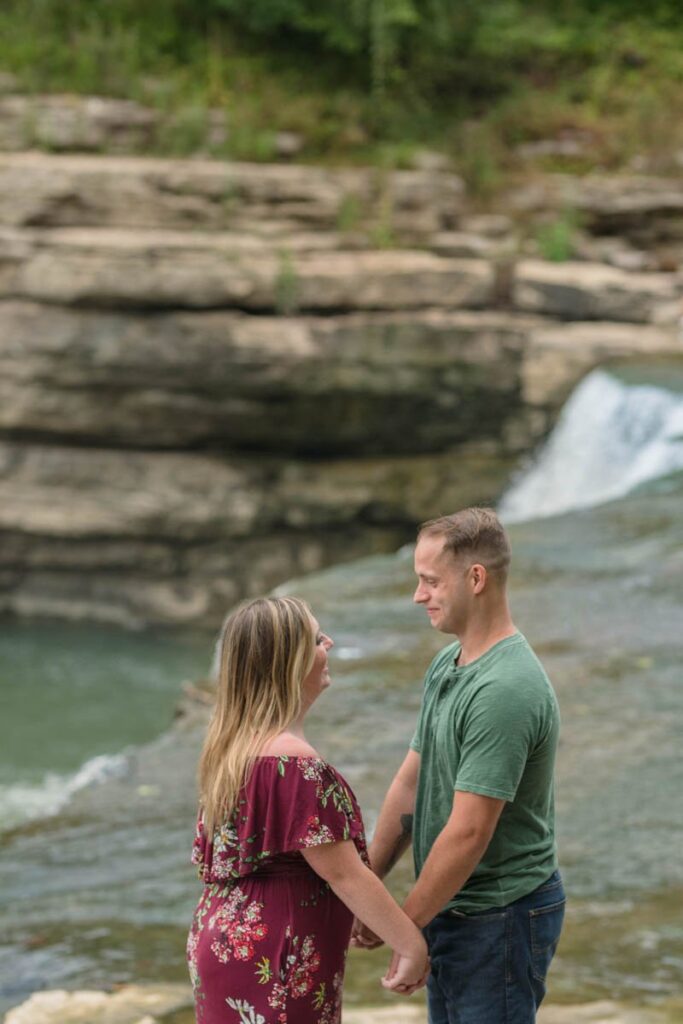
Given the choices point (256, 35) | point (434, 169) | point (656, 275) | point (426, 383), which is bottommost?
point (426, 383)

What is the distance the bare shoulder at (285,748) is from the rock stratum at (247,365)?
425 inches

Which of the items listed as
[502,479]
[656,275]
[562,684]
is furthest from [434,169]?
[562,684]

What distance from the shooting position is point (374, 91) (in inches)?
699

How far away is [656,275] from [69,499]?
23.4 ft

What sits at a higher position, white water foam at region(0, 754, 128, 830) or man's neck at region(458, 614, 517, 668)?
man's neck at region(458, 614, 517, 668)

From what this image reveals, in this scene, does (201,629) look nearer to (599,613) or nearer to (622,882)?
(599,613)

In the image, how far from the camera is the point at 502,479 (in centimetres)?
1427

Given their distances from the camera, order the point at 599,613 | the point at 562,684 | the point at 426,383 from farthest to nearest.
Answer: the point at 426,383 → the point at 599,613 → the point at 562,684

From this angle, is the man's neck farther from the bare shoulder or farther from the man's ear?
the bare shoulder

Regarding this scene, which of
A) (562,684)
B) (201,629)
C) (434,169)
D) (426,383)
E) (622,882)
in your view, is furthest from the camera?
(434,169)

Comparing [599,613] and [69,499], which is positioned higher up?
[69,499]

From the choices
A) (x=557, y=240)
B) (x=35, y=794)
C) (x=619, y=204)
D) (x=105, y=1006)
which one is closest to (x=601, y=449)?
(x=557, y=240)

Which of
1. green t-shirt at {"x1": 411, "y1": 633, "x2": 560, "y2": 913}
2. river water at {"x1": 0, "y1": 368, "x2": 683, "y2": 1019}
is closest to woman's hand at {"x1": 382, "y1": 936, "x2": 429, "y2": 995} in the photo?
green t-shirt at {"x1": 411, "y1": 633, "x2": 560, "y2": 913}

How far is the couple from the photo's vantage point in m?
2.48
